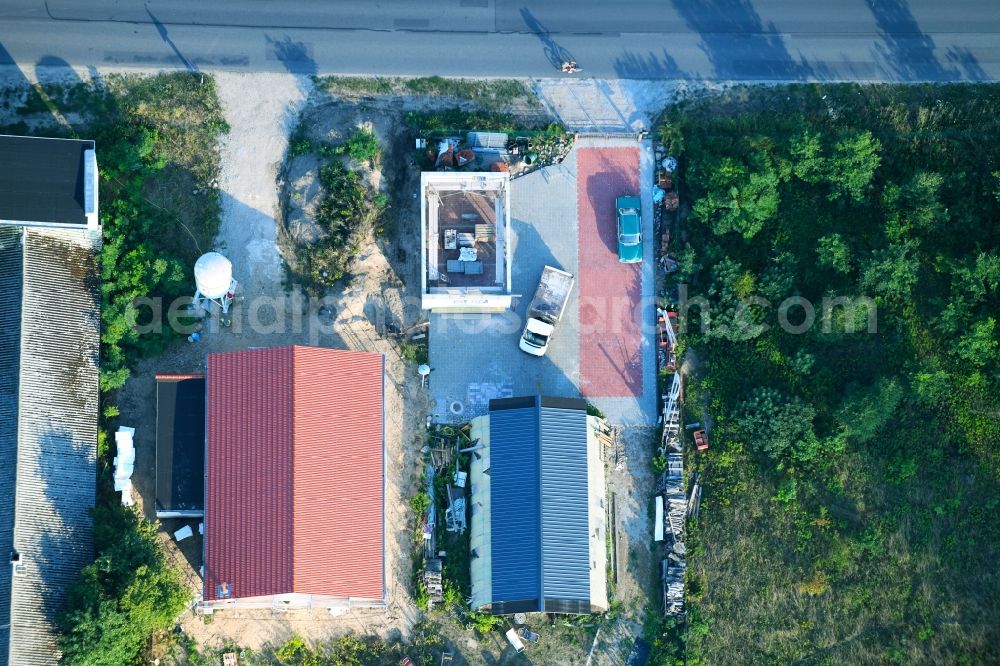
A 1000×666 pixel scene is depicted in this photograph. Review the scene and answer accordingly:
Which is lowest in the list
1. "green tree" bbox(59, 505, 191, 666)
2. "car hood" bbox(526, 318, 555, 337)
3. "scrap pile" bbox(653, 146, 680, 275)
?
"green tree" bbox(59, 505, 191, 666)

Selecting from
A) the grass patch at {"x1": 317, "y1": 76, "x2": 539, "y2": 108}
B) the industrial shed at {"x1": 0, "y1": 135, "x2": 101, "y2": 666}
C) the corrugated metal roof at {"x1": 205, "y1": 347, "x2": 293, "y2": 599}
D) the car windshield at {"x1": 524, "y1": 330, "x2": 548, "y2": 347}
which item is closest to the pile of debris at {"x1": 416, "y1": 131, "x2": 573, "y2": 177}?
the grass patch at {"x1": 317, "y1": 76, "x2": 539, "y2": 108}

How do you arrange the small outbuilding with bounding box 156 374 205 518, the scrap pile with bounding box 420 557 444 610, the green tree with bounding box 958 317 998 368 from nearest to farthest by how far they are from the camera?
the small outbuilding with bounding box 156 374 205 518
the green tree with bounding box 958 317 998 368
the scrap pile with bounding box 420 557 444 610

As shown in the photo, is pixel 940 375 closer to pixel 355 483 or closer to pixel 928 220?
pixel 928 220

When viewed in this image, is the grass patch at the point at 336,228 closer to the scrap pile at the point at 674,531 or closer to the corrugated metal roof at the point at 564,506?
the corrugated metal roof at the point at 564,506

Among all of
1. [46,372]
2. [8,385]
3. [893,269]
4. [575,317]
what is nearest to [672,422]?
[575,317]

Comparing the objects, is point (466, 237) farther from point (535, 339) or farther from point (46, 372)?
point (46, 372)

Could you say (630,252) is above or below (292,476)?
above

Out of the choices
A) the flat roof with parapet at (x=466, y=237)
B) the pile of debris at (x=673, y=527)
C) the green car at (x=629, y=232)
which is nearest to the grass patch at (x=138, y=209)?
the flat roof with parapet at (x=466, y=237)

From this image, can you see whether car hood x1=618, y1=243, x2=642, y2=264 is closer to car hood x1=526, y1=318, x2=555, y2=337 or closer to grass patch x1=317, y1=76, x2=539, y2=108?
car hood x1=526, y1=318, x2=555, y2=337
